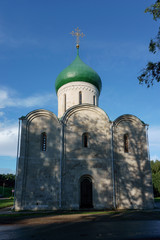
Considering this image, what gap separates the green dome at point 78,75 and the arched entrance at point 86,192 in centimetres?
807

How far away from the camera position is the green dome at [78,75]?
16828 millimetres

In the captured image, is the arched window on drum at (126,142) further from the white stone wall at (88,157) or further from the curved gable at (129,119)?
the white stone wall at (88,157)

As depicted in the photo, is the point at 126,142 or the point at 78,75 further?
the point at 78,75

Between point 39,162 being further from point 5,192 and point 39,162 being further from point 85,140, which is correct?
point 5,192

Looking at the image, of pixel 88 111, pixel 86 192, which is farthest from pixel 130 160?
pixel 88 111

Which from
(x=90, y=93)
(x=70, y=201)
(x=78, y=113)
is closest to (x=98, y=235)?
(x=70, y=201)

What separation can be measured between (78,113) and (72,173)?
4153mm

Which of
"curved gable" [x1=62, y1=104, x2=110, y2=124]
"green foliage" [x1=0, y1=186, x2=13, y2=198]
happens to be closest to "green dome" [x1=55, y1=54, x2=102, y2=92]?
"curved gable" [x1=62, y1=104, x2=110, y2=124]

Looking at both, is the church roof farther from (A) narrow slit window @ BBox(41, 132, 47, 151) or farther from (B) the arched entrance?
(B) the arched entrance

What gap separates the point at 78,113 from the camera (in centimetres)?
1437

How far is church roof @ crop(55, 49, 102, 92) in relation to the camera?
16.8 metres

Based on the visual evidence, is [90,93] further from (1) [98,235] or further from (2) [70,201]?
(1) [98,235]

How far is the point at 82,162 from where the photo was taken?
43.6ft

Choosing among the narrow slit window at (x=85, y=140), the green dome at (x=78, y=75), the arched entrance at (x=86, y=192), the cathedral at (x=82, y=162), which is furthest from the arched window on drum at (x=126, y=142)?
the green dome at (x=78, y=75)
